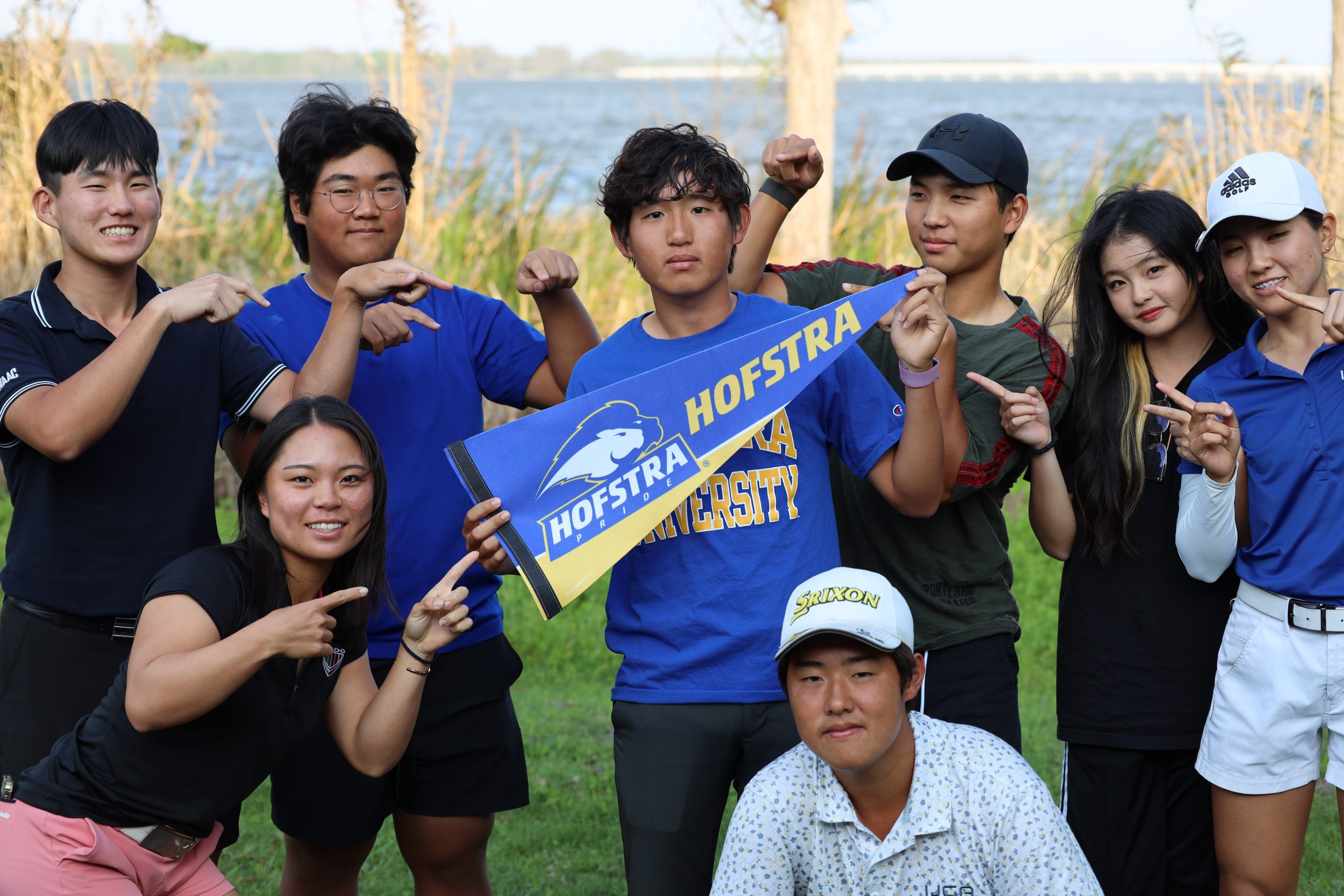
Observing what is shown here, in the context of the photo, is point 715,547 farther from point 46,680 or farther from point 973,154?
point 46,680

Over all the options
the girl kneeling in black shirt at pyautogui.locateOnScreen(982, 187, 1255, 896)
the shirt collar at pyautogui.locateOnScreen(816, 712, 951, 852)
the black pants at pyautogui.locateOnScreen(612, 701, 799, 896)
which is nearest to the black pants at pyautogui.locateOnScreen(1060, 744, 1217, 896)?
the girl kneeling in black shirt at pyautogui.locateOnScreen(982, 187, 1255, 896)

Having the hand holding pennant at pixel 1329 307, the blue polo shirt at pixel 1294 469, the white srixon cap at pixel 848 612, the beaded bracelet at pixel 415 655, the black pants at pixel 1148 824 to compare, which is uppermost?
the hand holding pennant at pixel 1329 307

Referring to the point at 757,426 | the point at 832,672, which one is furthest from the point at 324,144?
the point at 832,672

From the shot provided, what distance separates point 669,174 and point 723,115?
10.7 metres

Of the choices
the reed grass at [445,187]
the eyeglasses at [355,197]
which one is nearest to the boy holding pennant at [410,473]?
the eyeglasses at [355,197]

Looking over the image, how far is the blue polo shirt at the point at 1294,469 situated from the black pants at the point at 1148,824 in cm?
62

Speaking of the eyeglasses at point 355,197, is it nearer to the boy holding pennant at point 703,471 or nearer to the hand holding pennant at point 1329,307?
the boy holding pennant at point 703,471

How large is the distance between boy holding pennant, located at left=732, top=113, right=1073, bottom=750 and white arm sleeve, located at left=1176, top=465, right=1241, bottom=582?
1.23ft

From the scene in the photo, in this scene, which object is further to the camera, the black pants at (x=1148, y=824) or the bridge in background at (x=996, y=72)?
the bridge in background at (x=996, y=72)

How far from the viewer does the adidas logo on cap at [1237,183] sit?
3494mm

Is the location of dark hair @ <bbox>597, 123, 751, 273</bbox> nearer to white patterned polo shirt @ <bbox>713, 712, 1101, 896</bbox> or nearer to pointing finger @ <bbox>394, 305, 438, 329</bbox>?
pointing finger @ <bbox>394, 305, 438, 329</bbox>

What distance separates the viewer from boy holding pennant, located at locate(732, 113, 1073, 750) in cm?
357

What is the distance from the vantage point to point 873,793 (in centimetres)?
299

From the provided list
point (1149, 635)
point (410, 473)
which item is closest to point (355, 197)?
point (410, 473)
